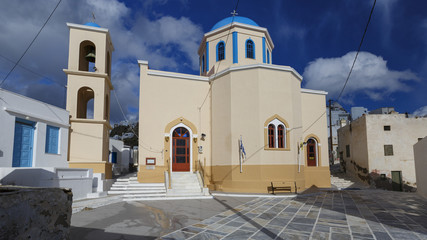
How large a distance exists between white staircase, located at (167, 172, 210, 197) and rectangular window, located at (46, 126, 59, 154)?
5055 mm

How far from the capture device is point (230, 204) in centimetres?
965

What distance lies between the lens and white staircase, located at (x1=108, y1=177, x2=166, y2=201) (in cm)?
1106

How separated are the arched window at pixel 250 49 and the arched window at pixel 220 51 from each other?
4.86 ft

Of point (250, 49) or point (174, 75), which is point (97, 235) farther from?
point (250, 49)

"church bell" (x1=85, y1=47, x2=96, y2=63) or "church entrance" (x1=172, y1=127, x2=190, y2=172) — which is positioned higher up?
"church bell" (x1=85, y1=47, x2=96, y2=63)

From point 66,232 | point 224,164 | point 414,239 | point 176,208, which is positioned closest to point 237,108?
point 224,164

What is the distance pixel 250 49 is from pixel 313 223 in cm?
1249

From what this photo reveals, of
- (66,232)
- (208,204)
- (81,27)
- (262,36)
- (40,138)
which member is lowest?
(208,204)

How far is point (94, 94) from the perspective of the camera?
1312 cm

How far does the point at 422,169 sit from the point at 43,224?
1408 centimetres

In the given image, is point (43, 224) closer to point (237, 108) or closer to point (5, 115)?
point (5, 115)

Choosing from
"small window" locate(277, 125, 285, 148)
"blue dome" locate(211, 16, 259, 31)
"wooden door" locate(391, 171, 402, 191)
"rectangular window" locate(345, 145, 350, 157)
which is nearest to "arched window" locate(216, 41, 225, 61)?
"blue dome" locate(211, 16, 259, 31)

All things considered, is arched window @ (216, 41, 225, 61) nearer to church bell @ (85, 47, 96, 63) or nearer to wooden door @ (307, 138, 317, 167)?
church bell @ (85, 47, 96, 63)

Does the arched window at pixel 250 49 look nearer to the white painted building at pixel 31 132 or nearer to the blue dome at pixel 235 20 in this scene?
the blue dome at pixel 235 20
